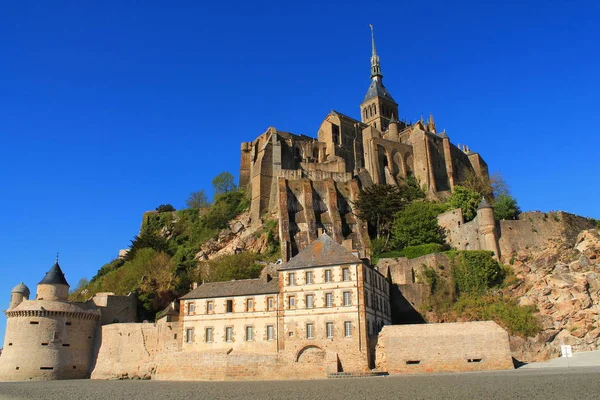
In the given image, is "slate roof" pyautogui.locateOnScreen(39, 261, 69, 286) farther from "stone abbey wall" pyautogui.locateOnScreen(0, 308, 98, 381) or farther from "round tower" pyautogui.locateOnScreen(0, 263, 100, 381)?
"stone abbey wall" pyautogui.locateOnScreen(0, 308, 98, 381)

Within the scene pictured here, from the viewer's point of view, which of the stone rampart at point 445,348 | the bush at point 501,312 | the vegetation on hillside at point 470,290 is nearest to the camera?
A: the stone rampart at point 445,348

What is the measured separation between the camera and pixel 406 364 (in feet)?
105

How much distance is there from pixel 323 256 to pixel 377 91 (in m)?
74.2

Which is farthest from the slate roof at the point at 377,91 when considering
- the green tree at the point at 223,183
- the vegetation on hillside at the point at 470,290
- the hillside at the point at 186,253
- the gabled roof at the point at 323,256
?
the gabled roof at the point at 323,256

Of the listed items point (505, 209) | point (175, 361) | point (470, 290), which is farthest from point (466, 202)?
point (175, 361)

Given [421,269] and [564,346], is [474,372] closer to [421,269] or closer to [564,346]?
[564,346]

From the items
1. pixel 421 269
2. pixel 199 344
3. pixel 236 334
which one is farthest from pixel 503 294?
pixel 199 344

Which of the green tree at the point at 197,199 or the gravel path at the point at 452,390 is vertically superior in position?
the green tree at the point at 197,199

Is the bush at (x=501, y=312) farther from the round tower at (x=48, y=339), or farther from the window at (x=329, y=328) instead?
the round tower at (x=48, y=339)

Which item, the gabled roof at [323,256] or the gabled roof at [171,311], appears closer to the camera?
the gabled roof at [323,256]

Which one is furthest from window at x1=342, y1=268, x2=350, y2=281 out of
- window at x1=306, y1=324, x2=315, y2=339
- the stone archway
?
the stone archway

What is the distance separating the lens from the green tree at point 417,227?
4881cm

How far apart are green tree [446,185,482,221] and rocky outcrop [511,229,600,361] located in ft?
38.9

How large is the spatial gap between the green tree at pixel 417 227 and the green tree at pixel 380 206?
2283 millimetres
